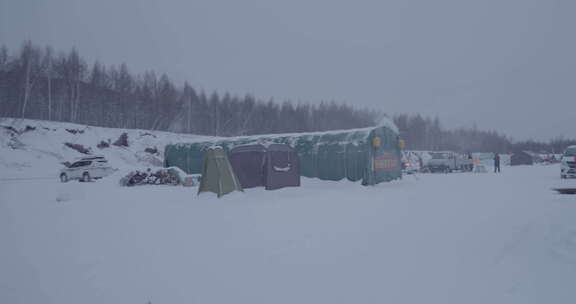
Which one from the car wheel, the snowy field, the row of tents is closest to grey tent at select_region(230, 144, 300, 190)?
the row of tents

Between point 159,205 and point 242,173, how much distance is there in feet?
14.3

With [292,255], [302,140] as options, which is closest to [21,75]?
[302,140]

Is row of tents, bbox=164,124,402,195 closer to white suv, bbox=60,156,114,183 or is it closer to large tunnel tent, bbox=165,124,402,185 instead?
large tunnel tent, bbox=165,124,402,185

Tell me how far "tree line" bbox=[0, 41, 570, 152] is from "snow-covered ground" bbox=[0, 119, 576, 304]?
121 feet

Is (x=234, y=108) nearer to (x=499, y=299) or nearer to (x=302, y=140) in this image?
(x=302, y=140)

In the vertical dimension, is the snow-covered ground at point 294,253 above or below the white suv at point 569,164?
below

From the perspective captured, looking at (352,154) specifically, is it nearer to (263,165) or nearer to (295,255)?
(263,165)

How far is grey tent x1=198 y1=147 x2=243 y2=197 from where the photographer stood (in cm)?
1064

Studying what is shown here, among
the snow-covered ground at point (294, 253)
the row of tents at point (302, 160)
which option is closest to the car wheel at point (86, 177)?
the row of tents at point (302, 160)

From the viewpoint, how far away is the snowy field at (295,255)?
11.1ft

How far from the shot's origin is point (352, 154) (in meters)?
15.4

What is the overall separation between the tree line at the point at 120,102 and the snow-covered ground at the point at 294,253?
36.8m

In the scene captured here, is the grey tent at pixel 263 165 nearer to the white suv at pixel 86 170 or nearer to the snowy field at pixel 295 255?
the snowy field at pixel 295 255

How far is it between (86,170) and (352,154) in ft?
53.8
